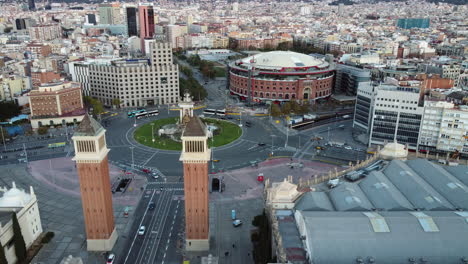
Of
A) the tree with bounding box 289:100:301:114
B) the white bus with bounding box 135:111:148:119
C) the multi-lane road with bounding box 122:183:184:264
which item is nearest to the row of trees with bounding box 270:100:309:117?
the tree with bounding box 289:100:301:114

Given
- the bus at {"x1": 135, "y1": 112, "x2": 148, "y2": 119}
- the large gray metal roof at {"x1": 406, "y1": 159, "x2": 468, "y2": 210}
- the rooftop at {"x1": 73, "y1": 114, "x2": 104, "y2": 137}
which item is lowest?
the bus at {"x1": 135, "y1": 112, "x2": 148, "y2": 119}

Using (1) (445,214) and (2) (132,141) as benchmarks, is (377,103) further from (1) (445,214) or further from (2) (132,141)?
(2) (132,141)

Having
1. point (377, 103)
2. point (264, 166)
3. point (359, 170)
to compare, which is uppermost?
point (377, 103)

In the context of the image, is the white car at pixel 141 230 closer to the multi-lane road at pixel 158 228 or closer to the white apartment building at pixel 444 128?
the multi-lane road at pixel 158 228

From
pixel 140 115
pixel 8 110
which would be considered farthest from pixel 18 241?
pixel 8 110

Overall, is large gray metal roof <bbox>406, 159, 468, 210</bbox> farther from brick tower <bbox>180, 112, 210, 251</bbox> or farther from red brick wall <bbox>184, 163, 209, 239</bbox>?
brick tower <bbox>180, 112, 210, 251</bbox>

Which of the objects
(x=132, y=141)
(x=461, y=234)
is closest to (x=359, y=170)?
(x=461, y=234)

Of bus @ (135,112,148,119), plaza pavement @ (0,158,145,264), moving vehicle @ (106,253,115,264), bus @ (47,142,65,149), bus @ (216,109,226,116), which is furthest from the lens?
bus @ (216,109,226,116)

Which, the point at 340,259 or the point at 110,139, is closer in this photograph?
the point at 340,259
